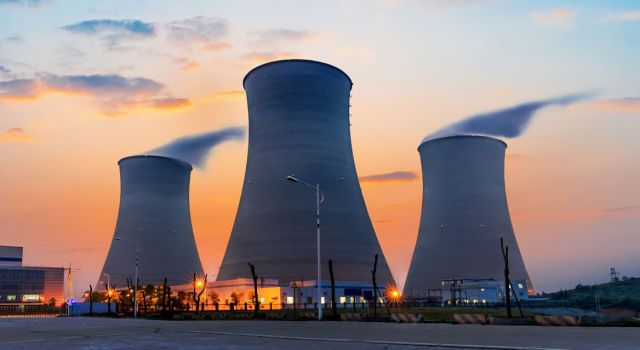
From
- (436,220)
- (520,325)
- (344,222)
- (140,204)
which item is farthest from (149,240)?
(520,325)

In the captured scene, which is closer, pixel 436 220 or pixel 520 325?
pixel 520 325

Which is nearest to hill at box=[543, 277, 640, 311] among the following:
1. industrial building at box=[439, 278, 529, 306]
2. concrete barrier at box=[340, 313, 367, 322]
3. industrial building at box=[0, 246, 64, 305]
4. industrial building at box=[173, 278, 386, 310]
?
industrial building at box=[439, 278, 529, 306]

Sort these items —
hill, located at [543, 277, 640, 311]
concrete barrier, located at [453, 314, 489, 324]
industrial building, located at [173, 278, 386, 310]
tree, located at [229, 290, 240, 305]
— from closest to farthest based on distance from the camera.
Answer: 1. concrete barrier, located at [453, 314, 489, 324]
2. industrial building, located at [173, 278, 386, 310]
3. tree, located at [229, 290, 240, 305]
4. hill, located at [543, 277, 640, 311]

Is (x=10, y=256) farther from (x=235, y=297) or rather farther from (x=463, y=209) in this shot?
(x=463, y=209)

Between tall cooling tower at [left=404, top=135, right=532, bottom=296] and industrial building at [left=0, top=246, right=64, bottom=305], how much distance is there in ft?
300

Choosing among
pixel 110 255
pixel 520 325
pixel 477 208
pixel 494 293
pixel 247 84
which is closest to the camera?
pixel 520 325

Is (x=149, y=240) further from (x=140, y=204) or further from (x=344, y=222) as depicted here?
(x=344, y=222)

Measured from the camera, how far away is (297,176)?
4919 cm

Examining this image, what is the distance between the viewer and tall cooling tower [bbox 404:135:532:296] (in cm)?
5838

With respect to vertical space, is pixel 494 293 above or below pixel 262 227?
below

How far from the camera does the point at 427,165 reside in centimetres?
6188

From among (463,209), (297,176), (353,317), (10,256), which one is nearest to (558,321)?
(353,317)

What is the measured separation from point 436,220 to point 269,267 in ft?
60.5

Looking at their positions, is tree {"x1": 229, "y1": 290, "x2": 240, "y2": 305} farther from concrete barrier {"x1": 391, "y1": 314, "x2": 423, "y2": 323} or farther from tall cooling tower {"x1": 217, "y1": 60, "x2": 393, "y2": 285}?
concrete barrier {"x1": 391, "y1": 314, "x2": 423, "y2": 323}
